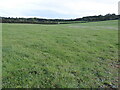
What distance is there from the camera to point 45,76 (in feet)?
15.3

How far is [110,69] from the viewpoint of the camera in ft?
19.1

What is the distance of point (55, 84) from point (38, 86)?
2.14 ft

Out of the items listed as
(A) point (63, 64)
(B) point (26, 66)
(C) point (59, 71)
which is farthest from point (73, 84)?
(B) point (26, 66)

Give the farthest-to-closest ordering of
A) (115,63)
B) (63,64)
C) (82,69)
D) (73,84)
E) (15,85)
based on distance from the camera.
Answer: (115,63)
(63,64)
(82,69)
(73,84)
(15,85)

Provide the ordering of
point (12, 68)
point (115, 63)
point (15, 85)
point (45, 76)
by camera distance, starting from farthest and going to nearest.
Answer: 1. point (115, 63)
2. point (12, 68)
3. point (45, 76)
4. point (15, 85)

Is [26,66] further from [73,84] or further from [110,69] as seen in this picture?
[110,69]

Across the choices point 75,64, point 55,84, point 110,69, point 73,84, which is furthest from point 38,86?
point 110,69

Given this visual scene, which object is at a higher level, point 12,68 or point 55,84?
point 12,68

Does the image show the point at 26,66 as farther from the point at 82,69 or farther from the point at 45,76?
the point at 82,69

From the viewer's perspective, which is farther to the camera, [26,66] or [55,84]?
[26,66]

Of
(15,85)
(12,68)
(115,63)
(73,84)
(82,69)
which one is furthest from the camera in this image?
(115,63)

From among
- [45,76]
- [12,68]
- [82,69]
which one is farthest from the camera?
[82,69]

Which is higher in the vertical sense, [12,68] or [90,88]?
[12,68]

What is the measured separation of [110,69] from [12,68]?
201 inches
